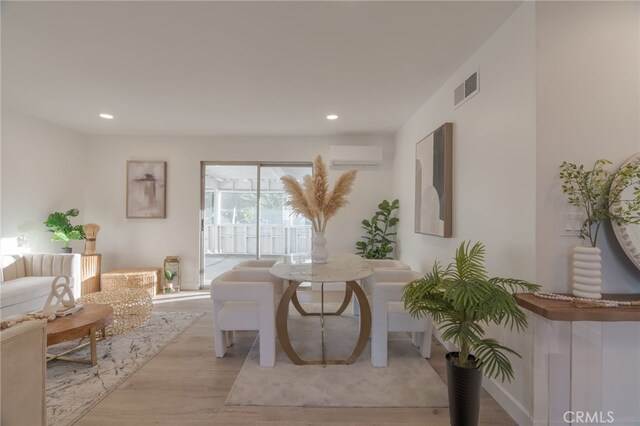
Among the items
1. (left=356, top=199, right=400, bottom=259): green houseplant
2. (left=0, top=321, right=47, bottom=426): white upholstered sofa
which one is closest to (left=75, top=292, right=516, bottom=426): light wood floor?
(left=0, top=321, right=47, bottom=426): white upholstered sofa

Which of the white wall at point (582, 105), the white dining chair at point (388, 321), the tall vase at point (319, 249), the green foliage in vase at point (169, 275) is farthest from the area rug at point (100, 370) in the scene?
the white wall at point (582, 105)

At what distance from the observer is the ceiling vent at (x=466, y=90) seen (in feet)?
7.48

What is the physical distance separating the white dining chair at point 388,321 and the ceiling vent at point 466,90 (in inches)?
64.9

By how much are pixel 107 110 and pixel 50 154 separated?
1469 millimetres

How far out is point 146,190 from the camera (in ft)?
15.9

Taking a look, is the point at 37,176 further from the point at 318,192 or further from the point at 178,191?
the point at 318,192

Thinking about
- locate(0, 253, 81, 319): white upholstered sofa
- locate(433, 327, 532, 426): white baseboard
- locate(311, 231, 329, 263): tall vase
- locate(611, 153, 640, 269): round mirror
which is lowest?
locate(433, 327, 532, 426): white baseboard

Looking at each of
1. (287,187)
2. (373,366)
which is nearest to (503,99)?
(287,187)

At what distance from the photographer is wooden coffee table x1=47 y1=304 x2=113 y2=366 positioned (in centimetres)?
212

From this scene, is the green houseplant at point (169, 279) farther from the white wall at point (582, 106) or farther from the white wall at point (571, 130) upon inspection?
the white wall at point (582, 106)

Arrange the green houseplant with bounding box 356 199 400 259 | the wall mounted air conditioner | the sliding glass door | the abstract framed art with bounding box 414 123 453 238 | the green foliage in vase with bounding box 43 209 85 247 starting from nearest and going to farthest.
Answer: the abstract framed art with bounding box 414 123 453 238
the green foliage in vase with bounding box 43 209 85 247
the green houseplant with bounding box 356 199 400 259
the wall mounted air conditioner
the sliding glass door

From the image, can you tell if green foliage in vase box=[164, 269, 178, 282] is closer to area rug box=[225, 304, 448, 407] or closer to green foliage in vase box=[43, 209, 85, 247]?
green foliage in vase box=[43, 209, 85, 247]

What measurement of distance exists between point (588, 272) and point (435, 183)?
152 centimetres

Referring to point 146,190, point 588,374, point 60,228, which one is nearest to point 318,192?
point 588,374
